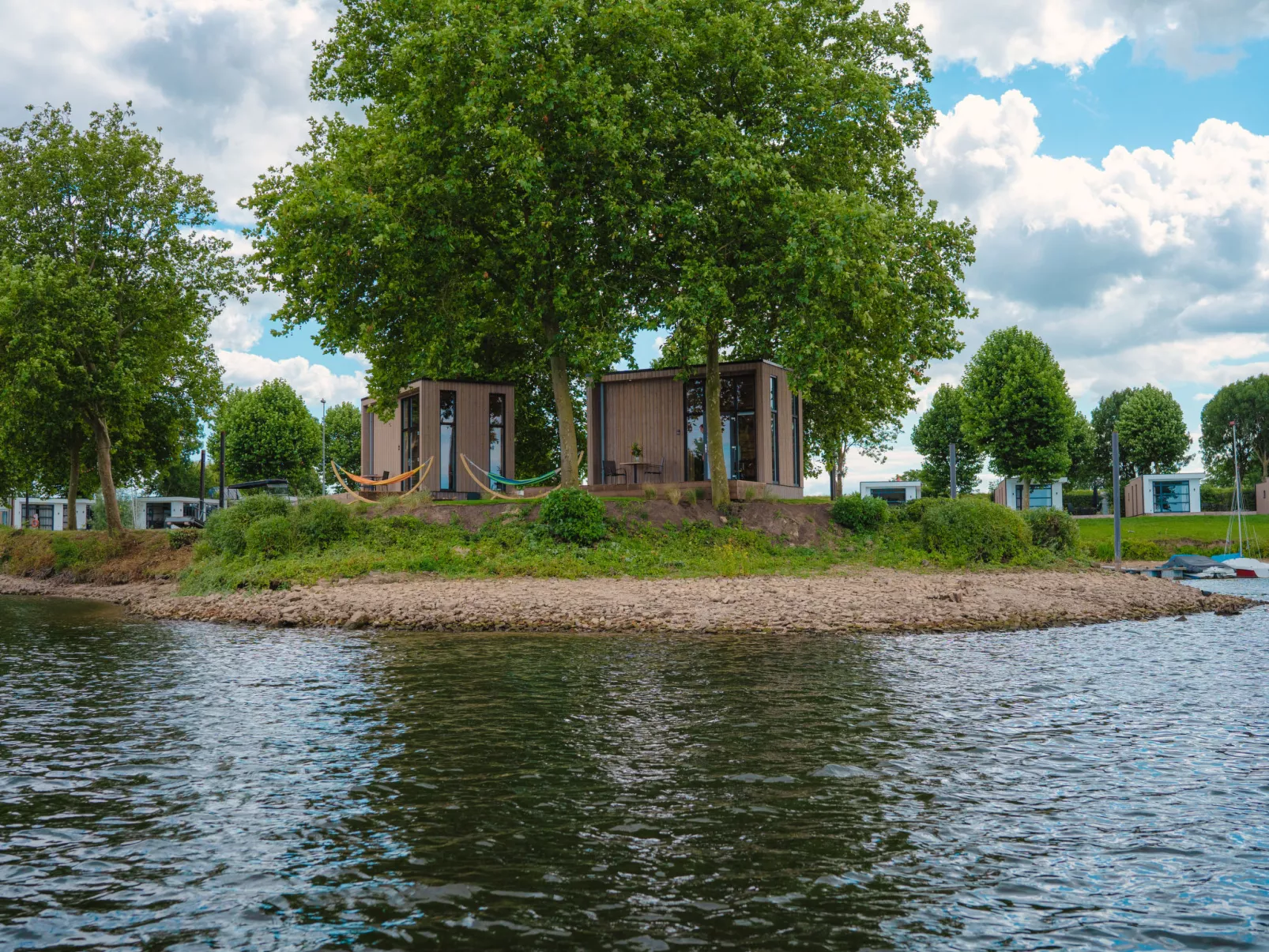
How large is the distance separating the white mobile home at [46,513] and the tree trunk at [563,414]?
63647 millimetres

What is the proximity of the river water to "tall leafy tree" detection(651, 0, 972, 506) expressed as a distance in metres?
13.6

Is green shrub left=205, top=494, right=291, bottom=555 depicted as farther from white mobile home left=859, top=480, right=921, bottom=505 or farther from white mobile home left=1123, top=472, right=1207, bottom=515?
white mobile home left=1123, top=472, right=1207, bottom=515

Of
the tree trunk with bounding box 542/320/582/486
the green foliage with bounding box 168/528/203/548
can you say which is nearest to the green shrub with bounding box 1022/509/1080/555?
the tree trunk with bounding box 542/320/582/486

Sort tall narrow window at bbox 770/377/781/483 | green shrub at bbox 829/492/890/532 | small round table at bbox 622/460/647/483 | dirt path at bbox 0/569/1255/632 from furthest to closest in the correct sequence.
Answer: tall narrow window at bbox 770/377/781/483 < small round table at bbox 622/460/647/483 < green shrub at bbox 829/492/890/532 < dirt path at bbox 0/569/1255/632

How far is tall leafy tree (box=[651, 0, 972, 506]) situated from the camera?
81.9ft

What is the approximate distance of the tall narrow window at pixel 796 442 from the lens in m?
34.3

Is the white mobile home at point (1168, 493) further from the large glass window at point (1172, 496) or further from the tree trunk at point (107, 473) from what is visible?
the tree trunk at point (107, 473)

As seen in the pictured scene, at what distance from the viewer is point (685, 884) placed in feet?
18.5

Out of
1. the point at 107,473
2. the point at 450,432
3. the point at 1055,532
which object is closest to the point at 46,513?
the point at 107,473

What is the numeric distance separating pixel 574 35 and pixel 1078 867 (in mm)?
25109

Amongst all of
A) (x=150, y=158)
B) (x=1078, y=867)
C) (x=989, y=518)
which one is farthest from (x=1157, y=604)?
(x=150, y=158)

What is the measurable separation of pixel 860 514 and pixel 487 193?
45.8 ft

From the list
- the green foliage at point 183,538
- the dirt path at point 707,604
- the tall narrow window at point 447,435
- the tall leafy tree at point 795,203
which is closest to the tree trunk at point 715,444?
the tall leafy tree at point 795,203

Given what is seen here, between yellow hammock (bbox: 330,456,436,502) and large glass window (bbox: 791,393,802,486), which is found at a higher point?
large glass window (bbox: 791,393,802,486)
